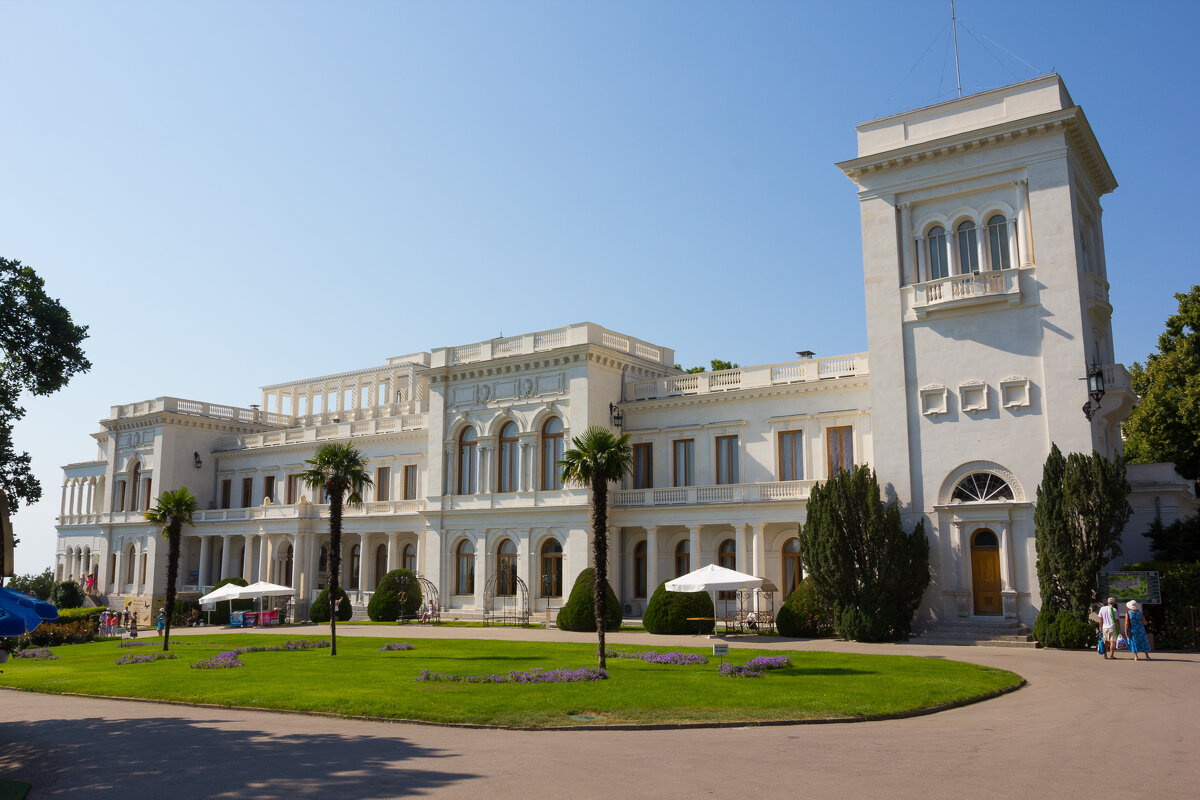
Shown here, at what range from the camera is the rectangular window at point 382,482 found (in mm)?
55031

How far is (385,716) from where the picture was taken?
640 inches

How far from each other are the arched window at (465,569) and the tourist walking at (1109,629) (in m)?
30.2

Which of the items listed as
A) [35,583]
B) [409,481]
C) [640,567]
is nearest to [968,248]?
[640,567]

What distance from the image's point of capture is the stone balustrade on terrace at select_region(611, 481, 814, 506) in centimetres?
3841

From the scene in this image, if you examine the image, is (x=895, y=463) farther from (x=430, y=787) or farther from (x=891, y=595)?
(x=430, y=787)

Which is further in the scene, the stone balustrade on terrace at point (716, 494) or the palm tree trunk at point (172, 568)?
the stone balustrade on terrace at point (716, 494)

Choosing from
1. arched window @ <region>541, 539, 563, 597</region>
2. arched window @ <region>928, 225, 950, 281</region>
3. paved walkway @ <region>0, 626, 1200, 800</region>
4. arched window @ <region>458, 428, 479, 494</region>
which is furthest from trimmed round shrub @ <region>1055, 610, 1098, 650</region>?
arched window @ <region>458, 428, 479, 494</region>

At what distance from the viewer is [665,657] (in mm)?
24469

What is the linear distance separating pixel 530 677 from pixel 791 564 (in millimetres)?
21417

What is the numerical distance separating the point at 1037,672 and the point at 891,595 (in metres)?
8.96

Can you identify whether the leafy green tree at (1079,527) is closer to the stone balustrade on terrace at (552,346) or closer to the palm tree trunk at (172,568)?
the stone balustrade on terrace at (552,346)

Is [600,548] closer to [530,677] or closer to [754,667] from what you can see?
[530,677]

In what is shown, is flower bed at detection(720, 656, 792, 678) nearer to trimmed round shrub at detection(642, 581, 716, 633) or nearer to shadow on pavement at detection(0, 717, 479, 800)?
shadow on pavement at detection(0, 717, 479, 800)

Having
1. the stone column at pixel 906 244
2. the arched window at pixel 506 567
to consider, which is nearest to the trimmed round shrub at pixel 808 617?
the stone column at pixel 906 244
